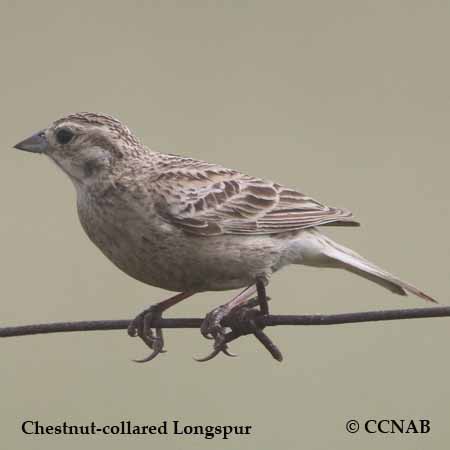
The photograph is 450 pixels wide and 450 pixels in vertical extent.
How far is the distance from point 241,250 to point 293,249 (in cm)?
46

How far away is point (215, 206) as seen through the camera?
7.28m

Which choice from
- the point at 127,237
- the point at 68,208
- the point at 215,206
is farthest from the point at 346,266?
the point at 68,208

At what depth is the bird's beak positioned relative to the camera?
7.20 metres

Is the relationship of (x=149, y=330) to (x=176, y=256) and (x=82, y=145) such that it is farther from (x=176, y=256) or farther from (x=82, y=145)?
(x=82, y=145)

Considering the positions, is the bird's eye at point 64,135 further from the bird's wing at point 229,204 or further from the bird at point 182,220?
the bird's wing at point 229,204

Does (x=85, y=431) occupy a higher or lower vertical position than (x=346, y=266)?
lower

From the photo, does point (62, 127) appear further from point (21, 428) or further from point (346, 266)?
point (21, 428)

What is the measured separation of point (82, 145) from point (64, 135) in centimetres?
12

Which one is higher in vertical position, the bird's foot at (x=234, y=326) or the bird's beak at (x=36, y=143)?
the bird's beak at (x=36, y=143)
